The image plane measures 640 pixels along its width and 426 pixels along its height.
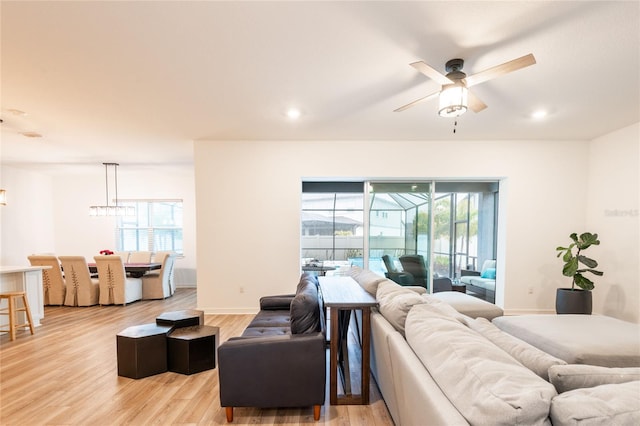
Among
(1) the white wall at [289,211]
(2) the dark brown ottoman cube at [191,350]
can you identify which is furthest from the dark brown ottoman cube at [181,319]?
(1) the white wall at [289,211]

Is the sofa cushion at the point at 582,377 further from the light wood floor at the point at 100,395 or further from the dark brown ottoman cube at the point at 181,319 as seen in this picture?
the dark brown ottoman cube at the point at 181,319

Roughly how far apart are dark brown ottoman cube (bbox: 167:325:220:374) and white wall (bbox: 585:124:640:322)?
17.1 ft

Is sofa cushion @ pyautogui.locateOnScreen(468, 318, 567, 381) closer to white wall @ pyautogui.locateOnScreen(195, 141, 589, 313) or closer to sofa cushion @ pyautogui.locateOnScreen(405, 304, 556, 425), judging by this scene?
sofa cushion @ pyautogui.locateOnScreen(405, 304, 556, 425)

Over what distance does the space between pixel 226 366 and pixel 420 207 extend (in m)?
3.90

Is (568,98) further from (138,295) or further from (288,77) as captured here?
(138,295)

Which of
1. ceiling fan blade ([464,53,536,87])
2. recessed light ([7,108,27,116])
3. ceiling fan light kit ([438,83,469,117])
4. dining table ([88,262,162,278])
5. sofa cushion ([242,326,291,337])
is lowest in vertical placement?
dining table ([88,262,162,278])

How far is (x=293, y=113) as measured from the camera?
11.0ft

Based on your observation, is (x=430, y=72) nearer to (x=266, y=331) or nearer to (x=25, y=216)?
(x=266, y=331)

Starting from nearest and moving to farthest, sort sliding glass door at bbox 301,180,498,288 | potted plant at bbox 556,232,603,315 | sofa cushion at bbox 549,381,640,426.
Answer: sofa cushion at bbox 549,381,640,426 < potted plant at bbox 556,232,603,315 < sliding glass door at bbox 301,180,498,288

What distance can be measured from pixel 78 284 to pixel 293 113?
4883 millimetres

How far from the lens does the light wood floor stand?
2002 mm

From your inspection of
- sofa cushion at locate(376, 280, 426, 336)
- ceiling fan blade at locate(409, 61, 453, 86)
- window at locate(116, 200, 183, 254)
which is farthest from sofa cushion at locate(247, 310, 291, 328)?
window at locate(116, 200, 183, 254)

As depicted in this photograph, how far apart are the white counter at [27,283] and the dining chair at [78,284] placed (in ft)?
2.99

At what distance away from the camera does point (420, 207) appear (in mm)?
4793
